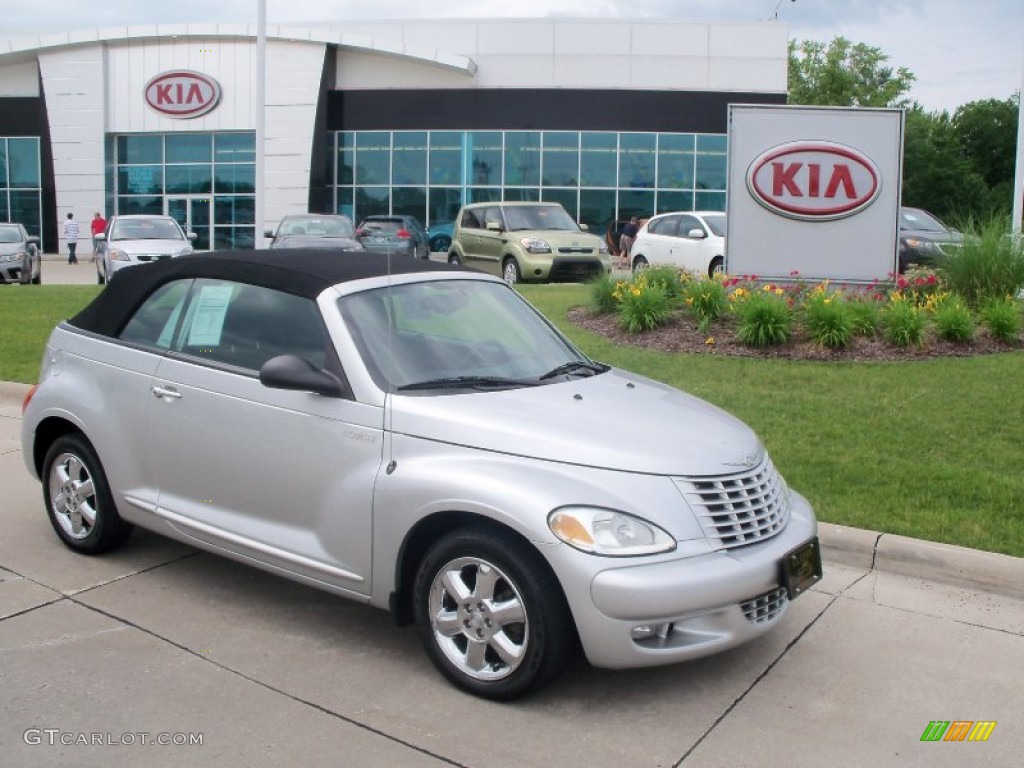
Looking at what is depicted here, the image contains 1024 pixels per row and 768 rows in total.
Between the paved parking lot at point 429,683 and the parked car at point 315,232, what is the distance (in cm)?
1695

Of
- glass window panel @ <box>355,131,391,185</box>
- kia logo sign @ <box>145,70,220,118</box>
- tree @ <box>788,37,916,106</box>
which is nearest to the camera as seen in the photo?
kia logo sign @ <box>145,70,220,118</box>

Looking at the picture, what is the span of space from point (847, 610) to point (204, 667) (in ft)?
9.66

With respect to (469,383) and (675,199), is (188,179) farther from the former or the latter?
(469,383)

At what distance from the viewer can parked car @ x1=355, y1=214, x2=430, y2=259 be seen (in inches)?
992

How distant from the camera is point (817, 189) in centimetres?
1399

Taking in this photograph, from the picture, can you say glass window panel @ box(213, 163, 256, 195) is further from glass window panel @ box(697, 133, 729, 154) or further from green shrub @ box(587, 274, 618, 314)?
green shrub @ box(587, 274, 618, 314)

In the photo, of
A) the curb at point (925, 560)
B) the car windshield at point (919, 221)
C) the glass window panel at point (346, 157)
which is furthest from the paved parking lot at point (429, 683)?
the glass window panel at point (346, 157)

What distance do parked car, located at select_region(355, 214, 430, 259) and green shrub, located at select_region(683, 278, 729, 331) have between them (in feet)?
42.5

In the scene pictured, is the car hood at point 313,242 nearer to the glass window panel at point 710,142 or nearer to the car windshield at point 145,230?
the car windshield at point 145,230

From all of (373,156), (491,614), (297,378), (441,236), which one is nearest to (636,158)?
(441,236)

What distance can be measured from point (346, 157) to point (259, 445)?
3915cm

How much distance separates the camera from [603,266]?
69.3ft

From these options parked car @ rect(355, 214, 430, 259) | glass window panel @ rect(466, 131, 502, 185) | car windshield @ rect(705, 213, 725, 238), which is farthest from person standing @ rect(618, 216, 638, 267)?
car windshield @ rect(705, 213, 725, 238)

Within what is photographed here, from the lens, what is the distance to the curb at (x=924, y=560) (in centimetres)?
568
